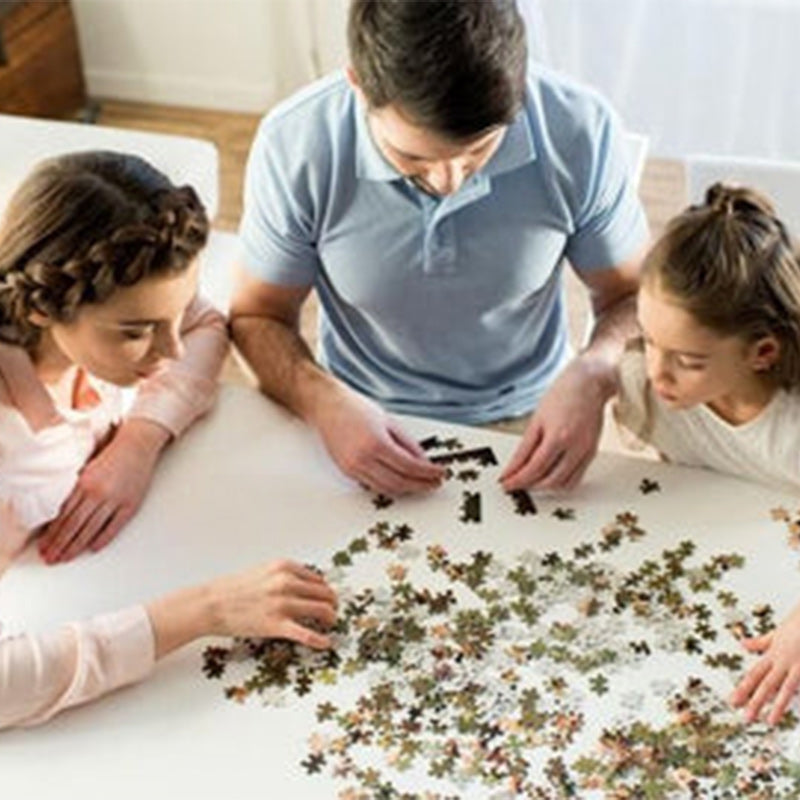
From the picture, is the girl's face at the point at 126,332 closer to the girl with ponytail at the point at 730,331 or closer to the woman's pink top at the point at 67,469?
the woman's pink top at the point at 67,469

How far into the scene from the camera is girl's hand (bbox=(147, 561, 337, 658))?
1.45 meters

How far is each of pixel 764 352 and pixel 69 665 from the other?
84cm

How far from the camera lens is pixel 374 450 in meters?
1.62

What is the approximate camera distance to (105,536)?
1.59 m

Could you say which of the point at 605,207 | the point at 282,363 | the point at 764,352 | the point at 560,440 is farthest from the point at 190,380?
the point at 764,352

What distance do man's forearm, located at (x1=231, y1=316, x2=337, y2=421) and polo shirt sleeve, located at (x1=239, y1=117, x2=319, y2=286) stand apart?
0.07 metres

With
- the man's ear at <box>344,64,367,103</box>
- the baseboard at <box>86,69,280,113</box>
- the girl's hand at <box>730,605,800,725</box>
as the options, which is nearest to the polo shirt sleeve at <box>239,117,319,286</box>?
the man's ear at <box>344,64,367,103</box>

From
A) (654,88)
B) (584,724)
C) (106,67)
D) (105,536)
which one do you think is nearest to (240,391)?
(105,536)

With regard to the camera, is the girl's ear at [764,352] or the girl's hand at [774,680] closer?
the girl's hand at [774,680]

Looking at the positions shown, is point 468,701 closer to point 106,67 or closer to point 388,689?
point 388,689

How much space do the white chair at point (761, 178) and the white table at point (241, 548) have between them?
0.51 meters

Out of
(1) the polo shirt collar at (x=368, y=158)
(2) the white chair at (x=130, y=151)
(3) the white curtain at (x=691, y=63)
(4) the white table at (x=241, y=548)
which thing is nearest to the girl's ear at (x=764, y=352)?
(4) the white table at (x=241, y=548)

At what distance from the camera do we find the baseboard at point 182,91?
3.83 m

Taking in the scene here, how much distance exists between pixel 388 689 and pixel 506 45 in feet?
2.24
